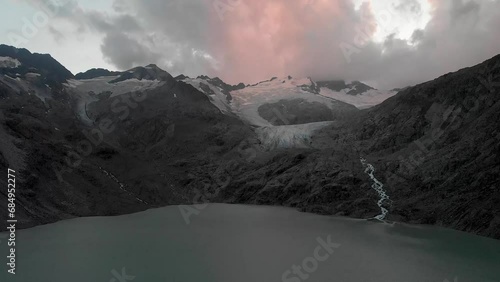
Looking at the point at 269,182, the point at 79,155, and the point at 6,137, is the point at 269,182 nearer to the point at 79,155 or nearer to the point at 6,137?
the point at 79,155

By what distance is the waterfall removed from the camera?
227 feet

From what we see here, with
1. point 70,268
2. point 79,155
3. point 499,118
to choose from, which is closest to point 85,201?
point 79,155

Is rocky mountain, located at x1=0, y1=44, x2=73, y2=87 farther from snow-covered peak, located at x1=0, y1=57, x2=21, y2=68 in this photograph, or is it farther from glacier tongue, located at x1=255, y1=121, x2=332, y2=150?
glacier tongue, located at x1=255, y1=121, x2=332, y2=150

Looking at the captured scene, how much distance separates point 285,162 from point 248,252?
5942cm

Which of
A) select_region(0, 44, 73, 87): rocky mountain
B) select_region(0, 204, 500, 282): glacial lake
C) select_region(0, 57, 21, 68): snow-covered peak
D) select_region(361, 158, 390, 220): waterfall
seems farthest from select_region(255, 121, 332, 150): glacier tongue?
select_region(0, 57, 21, 68): snow-covered peak

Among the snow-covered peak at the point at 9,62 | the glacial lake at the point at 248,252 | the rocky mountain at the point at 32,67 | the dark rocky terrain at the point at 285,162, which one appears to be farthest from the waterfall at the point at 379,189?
the snow-covered peak at the point at 9,62

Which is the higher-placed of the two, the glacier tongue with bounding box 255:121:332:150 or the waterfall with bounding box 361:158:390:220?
the glacier tongue with bounding box 255:121:332:150

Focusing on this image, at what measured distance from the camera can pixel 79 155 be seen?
88188mm

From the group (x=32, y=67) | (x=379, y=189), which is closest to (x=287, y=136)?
(x=379, y=189)

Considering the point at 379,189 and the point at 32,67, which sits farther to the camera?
the point at 32,67

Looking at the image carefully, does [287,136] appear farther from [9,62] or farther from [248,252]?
[9,62]

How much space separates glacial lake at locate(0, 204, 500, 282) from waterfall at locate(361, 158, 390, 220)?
6095 mm

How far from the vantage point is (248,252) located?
138ft

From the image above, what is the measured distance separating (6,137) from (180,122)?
6520 centimetres
